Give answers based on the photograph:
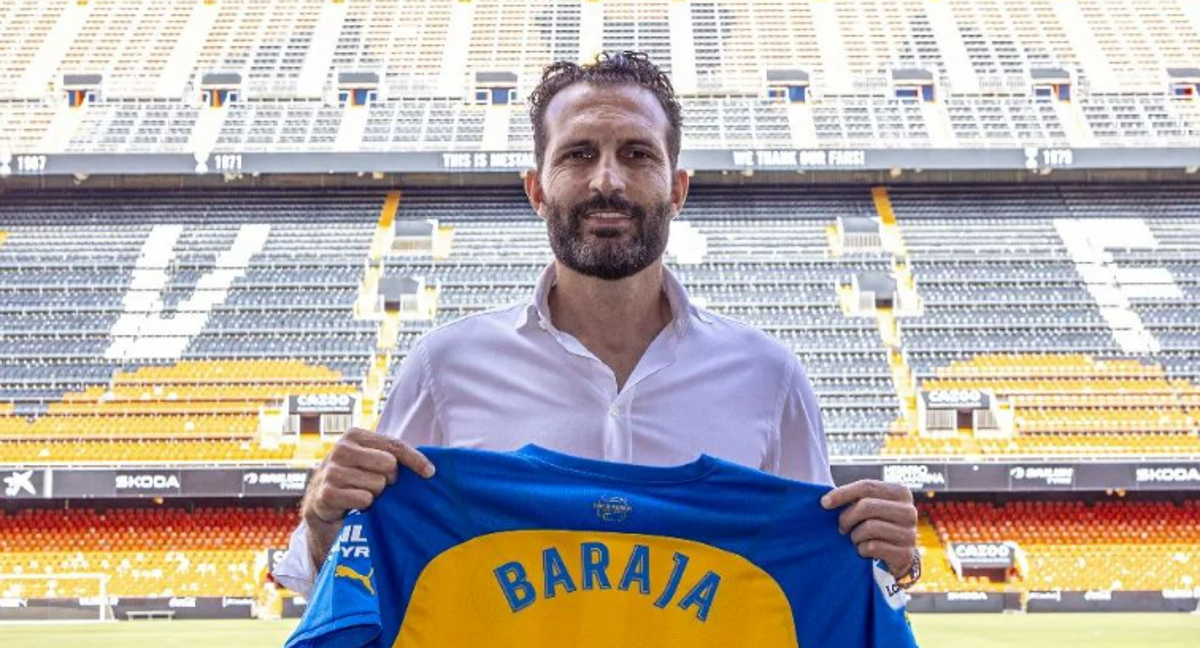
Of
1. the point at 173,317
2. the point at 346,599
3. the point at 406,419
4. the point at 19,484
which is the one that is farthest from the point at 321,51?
the point at 346,599

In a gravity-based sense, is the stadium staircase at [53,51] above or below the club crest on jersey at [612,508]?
above

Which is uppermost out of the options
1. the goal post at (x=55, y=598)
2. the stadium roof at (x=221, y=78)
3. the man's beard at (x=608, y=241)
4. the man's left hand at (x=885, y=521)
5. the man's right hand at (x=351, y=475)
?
the stadium roof at (x=221, y=78)

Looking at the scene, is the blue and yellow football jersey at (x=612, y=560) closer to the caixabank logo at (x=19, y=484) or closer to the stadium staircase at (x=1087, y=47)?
the caixabank logo at (x=19, y=484)

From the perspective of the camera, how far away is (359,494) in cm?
272

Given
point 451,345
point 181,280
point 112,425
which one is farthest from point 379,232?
point 451,345

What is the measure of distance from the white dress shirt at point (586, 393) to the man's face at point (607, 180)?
0.17 m

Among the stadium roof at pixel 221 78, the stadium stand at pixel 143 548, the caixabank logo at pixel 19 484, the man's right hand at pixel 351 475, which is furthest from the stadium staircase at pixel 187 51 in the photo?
the man's right hand at pixel 351 475

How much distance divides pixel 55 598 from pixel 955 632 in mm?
12012

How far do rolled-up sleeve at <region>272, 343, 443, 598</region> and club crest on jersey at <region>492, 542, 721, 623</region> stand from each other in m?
0.34

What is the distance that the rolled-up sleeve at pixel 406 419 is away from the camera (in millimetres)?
2879

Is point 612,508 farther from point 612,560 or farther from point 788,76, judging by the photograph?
point 788,76

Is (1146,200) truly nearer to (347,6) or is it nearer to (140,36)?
(347,6)

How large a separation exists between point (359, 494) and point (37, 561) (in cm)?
2043

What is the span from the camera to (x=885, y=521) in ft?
9.16
